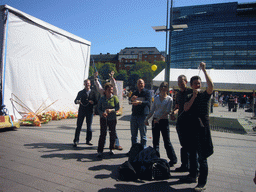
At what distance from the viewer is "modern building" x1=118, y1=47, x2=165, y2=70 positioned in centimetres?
11438

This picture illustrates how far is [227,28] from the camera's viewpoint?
244 feet

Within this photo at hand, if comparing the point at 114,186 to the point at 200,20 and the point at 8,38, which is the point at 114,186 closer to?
the point at 8,38

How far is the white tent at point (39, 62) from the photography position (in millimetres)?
7785

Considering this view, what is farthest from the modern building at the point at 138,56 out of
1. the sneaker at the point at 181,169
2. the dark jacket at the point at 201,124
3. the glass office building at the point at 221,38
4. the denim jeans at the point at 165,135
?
the dark jacket at the point at 201,124

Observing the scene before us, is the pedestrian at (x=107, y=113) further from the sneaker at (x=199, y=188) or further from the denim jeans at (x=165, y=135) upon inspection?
the sneaker at (x=199, y=188)

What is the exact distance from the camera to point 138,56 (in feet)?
385

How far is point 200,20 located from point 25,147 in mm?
84369

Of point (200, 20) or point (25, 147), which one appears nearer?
point (25, 147)

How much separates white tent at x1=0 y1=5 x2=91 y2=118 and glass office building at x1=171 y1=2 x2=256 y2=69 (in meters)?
70.6

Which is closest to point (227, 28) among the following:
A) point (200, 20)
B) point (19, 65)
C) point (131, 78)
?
point (200, 20)

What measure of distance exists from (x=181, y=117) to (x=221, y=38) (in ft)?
267

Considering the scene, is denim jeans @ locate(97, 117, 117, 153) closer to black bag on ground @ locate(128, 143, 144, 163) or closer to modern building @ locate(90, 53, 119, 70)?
black bag on ground @ locate(128, 143, 144, 163)

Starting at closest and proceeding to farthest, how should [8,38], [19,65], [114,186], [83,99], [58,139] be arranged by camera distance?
1. [114,186]
2. [83,99]
3. [58,139]
4. [8,38]
5. [19,65]

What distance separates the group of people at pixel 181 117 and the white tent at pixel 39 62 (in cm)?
424
